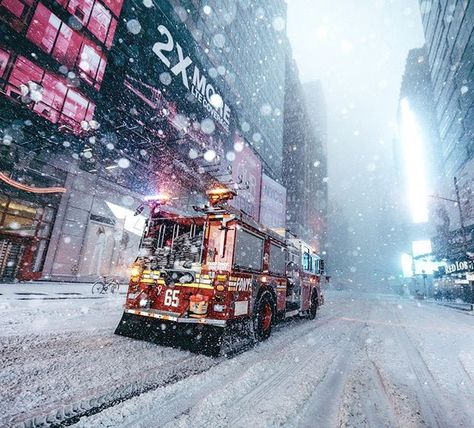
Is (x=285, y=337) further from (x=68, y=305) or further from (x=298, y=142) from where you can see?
(x=298, y=142)

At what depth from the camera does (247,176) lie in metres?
36.3

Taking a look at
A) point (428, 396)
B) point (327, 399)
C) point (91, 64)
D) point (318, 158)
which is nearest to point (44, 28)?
point (91, 64)

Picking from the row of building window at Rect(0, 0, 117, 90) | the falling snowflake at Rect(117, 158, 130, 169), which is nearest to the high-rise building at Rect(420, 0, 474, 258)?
the falling snowflake at Rect(117, 158, 130, 169)

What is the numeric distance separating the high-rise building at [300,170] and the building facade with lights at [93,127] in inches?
2517

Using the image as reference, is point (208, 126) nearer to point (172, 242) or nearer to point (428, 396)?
point (172, 242)

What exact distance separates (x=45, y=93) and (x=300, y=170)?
92394 mm

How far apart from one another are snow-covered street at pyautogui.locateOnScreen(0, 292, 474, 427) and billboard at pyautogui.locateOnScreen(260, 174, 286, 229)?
34.6 m

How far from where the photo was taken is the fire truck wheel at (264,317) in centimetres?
619

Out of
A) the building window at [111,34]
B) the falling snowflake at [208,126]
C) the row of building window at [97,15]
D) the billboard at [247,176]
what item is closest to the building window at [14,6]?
the row of building window at [97,15]

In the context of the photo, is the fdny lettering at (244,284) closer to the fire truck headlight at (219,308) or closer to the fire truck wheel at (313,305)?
the fire truck headlight at (219,308)

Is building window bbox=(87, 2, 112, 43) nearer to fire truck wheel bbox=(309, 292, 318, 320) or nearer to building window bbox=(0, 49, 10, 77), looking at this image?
building window bbox=(0, 49, 10, 77)

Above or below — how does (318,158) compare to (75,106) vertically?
above

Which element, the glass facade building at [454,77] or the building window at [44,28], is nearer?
the building window at [44,28]

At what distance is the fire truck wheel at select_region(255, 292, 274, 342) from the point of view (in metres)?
6.19
